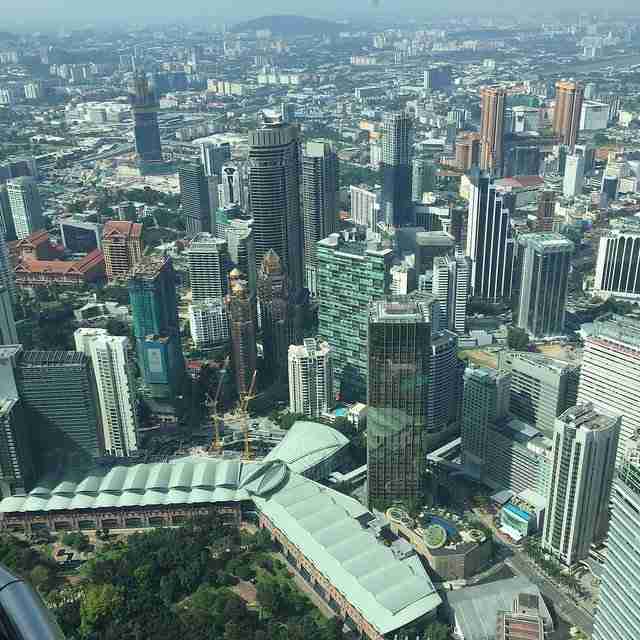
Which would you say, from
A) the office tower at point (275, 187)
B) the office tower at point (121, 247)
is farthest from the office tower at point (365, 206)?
the office tower at point (121, 247)

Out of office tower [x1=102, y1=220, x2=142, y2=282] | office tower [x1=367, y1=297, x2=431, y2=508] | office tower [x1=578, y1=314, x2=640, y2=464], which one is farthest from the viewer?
office tower [x1=102, y1=220, x2=142, y2=282]

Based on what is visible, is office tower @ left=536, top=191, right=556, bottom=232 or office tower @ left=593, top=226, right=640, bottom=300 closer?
office tower @ left=593, top=226, right=640, bottom=300

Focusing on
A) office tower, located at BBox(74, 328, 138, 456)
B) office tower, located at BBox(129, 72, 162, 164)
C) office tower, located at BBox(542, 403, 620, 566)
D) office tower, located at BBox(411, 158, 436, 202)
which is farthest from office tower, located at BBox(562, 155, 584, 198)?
office tower, located at BBox(74, 328, 138, 456)

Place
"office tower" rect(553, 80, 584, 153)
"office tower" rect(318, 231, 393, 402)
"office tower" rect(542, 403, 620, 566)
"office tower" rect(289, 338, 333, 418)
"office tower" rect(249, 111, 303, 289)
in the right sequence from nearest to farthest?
1. "office tower" rect(542, 403, 620, 566)
2. "office tower" rect(289, 338, 333, 418)
3. "office tower" rect(318, 231, 393, 402)
4. "office tower" rect(249, 111, 303, 289)
5. "office tower" rect(553, 80, 584, 153)

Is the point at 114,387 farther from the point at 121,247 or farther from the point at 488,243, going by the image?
the point at 488,243

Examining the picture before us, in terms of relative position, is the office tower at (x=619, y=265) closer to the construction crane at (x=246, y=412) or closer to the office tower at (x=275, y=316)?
the office tower at (x=275, y=316)

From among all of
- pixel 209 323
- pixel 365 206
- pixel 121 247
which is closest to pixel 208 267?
pixel 209 323

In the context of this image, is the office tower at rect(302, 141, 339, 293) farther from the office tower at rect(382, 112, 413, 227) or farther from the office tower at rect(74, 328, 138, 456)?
the office tower at rect(74, 328, 138, 456)
